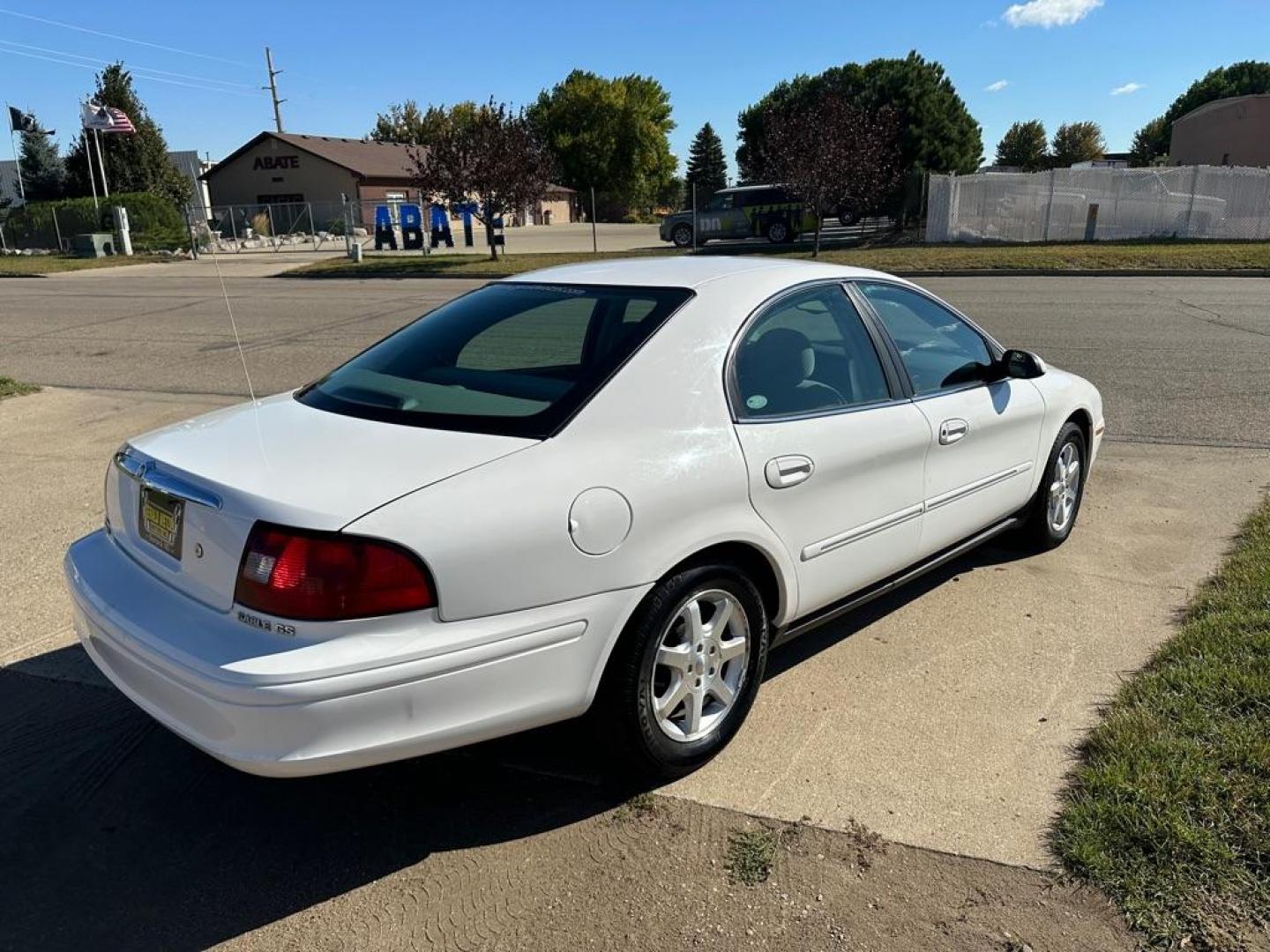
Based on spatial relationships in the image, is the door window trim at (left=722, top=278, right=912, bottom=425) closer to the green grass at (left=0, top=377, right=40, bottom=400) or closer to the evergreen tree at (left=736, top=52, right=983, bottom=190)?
the green grass at (left=0, top=377, right=40, bottom=400)

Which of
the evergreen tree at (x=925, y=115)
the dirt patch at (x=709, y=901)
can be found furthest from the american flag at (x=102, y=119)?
the dirt patch at (x=709, y=901)

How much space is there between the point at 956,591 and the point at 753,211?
2716 cm

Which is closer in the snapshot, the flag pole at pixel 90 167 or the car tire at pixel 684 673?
the car tire at pixel 684 673

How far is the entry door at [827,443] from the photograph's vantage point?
10.1 feet

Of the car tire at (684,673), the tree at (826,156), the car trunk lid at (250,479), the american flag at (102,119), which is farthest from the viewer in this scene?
the american flag at (102,119)

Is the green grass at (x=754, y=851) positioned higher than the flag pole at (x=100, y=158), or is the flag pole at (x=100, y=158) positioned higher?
the flag pole at (x=100, y=158)

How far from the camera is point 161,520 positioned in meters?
2.67

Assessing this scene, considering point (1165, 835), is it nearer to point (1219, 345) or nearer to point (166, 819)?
point (166, 819)

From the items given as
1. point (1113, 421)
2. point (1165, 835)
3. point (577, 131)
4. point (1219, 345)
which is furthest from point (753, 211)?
point (577, 131)

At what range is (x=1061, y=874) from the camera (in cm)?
253

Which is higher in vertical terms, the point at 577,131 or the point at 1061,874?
the point at 577,131

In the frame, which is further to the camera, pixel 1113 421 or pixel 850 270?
pixel 1113 421

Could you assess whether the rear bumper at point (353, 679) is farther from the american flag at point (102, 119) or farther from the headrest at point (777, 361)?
the american flag at point (102, 119)

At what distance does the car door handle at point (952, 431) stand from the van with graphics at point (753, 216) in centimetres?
2645
